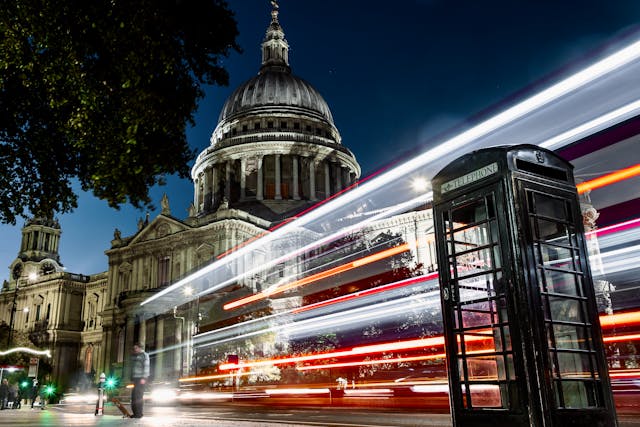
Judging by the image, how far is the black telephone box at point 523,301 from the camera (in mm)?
4734

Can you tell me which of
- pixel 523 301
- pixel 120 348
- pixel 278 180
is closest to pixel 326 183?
pixel 278 180

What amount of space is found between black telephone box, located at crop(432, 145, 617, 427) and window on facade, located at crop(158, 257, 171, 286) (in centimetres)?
5256

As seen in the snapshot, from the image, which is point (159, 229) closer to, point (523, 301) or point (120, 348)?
point (120, 348)

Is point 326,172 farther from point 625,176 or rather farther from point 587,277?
point 587,277

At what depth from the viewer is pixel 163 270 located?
5656 cm

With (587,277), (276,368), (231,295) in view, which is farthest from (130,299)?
(587,277)

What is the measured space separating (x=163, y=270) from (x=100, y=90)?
48285 mm

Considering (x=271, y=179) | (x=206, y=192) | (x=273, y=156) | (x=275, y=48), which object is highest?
(x=275, y=48)

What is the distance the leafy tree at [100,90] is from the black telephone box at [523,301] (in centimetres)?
631

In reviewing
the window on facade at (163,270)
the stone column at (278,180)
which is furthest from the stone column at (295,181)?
the window on facade at (163,270)

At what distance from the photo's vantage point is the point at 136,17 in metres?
9.09

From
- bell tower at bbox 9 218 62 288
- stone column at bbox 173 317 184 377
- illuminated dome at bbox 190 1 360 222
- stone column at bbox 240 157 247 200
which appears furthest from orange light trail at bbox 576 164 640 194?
bell tower at bbox 9 218 62 288

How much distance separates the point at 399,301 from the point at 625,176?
6.60 meters

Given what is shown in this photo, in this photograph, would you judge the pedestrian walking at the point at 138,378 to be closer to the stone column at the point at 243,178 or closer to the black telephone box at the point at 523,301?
the black telephone box at the point at 523,301
